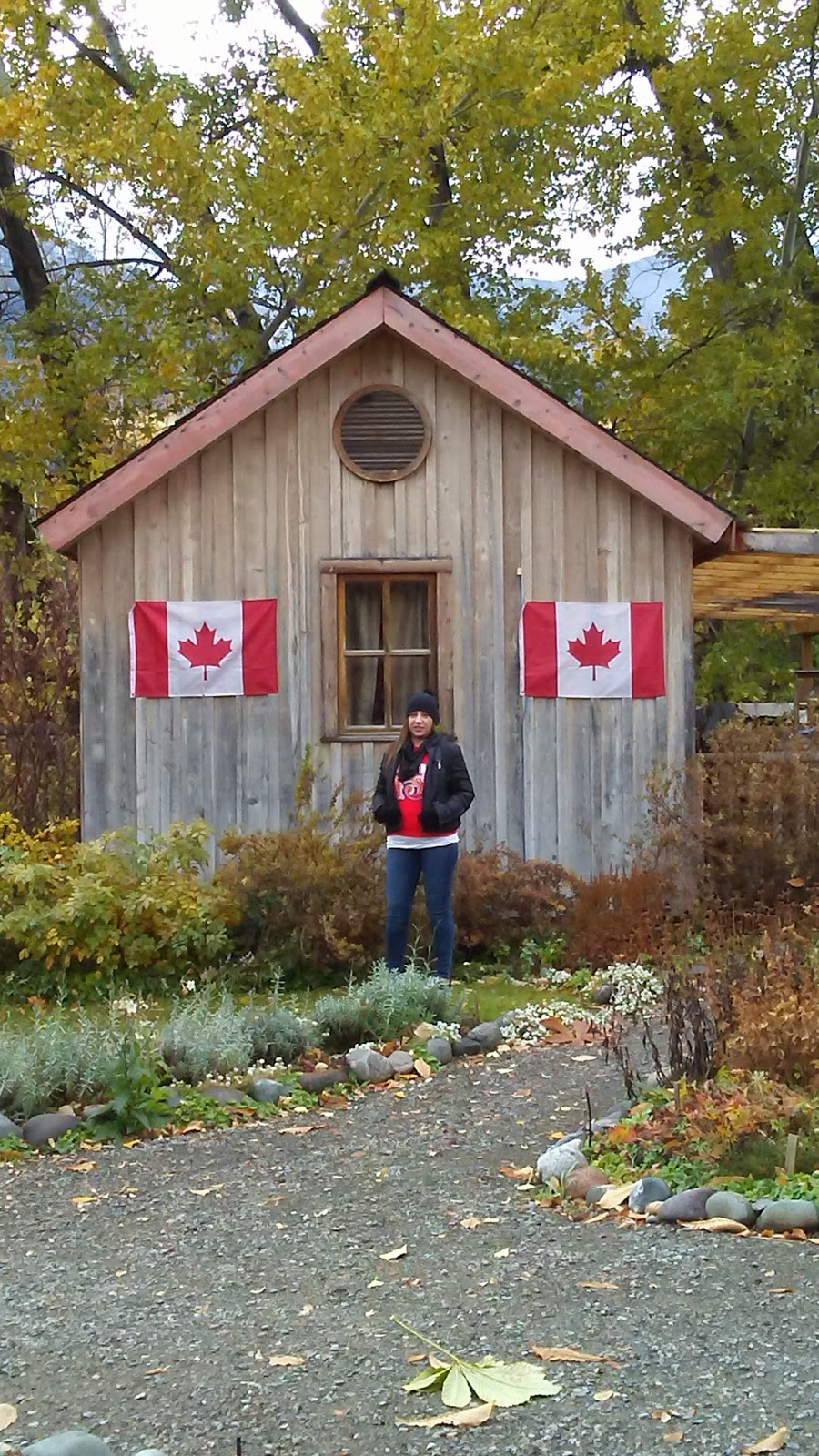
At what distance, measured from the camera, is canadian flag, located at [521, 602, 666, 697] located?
12.9 m

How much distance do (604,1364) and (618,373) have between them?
75.3 ft

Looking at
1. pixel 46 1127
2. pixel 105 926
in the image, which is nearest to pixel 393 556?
pixel 105 926

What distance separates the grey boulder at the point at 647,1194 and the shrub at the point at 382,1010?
2.91 metres

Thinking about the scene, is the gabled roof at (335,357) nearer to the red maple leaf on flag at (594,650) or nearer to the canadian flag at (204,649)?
the canadian flag at (204,649)

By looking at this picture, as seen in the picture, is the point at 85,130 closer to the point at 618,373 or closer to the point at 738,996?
the point at 618,373

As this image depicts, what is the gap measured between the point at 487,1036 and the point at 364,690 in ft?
15.8

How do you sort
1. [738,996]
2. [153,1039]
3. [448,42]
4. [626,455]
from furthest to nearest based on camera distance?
[448,42] → [626,455] → [153,1039] → [738,996]

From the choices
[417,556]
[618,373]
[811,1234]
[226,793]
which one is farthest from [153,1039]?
[618,373]

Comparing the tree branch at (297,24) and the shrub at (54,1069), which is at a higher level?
the tree branch at (297,24)

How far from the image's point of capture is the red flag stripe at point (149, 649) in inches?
502

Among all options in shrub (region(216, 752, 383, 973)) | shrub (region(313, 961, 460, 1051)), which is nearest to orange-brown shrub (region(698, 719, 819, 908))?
shrub (region(216, 752, 383, 973))

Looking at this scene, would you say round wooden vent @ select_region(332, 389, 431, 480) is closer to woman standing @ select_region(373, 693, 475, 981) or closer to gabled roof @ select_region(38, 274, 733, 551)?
gabled roof @ select_region(38, 274, 733, 551)

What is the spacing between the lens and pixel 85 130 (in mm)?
22578

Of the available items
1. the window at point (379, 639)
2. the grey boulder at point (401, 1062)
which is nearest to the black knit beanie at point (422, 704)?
the grey boulder at point (401, 1062)
